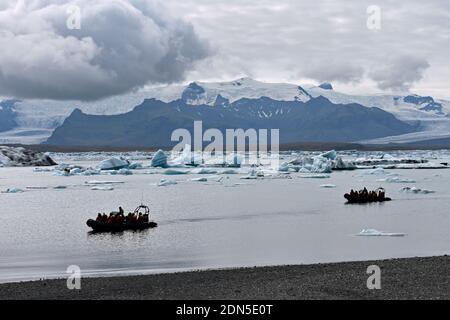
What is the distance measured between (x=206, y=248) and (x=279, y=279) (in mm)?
7173

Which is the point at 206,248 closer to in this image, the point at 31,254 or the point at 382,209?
the point at 31,254

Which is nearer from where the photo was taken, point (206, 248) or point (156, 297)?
point (156, 297)

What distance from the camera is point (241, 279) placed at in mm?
13328

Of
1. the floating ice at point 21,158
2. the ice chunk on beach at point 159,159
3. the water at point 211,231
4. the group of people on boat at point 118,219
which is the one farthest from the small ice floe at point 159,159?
the group of people on boat at point 118,219

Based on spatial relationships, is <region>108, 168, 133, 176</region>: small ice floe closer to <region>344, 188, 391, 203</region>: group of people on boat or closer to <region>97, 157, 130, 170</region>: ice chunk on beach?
<region>97, 157, 130, 170</region>: ice chunk on beach

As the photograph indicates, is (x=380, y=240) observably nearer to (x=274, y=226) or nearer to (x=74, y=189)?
(x=274, y=226)

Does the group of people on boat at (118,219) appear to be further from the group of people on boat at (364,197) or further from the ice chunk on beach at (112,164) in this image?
the ice chunk on beach at (112,164)

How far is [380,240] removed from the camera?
21141mm

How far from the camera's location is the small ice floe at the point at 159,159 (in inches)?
2972

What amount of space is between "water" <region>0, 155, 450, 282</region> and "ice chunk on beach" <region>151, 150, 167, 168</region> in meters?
32.0

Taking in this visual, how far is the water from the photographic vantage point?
17.8m
